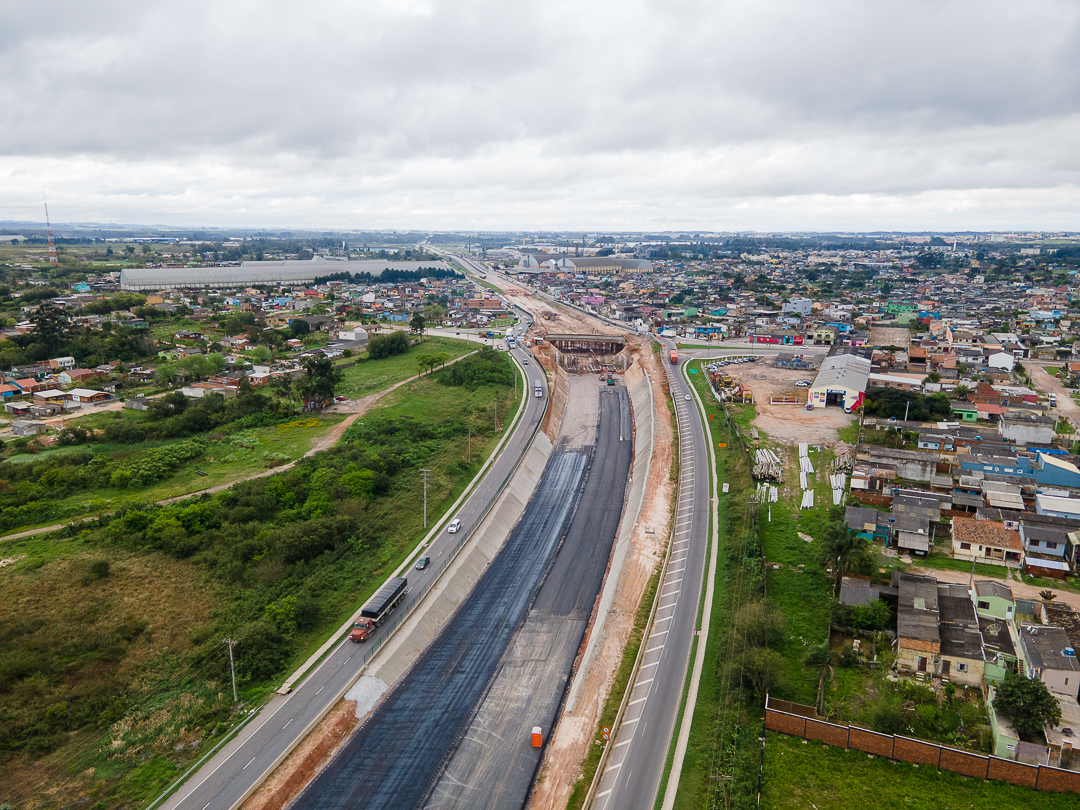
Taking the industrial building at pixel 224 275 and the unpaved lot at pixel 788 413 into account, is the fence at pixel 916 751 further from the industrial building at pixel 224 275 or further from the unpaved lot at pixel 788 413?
the industrial building at pixel 224 275

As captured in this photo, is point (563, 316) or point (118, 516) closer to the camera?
point (118, 516)

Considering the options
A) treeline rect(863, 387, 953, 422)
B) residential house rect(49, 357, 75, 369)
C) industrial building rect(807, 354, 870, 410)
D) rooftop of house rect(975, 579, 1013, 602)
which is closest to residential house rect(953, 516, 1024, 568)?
rooftop of house rect(975, 579, 1013, 602)

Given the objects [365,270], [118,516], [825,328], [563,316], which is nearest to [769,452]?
[118,516]

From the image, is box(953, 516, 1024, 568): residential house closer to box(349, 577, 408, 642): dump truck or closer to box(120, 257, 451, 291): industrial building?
box(349, 577, 408, 642): dump truck

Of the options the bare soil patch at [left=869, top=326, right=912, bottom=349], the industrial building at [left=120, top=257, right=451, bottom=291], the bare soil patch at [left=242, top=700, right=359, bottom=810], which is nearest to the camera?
the bare soil patch at [left=242, top=700, right=359, bottom=810]

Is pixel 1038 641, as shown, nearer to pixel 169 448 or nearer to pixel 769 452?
pixel 769 452

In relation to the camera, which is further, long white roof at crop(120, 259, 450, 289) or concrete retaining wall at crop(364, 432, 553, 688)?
long white roof at crop(120, 259, 450, 289)

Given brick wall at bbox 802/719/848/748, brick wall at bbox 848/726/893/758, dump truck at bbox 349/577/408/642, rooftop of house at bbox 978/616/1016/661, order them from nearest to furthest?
brick wall at bbox 848/726/893/758, brick wall at bbox 802/719/848/748, rooftop of house at bbox 978/616/1016/661, dump truck at bbox 349/577/408/642
